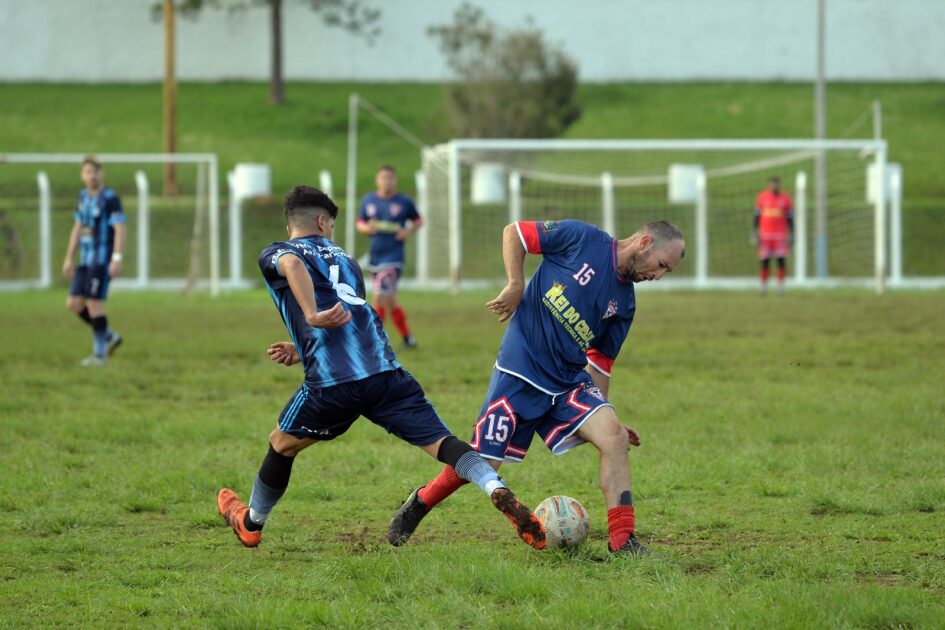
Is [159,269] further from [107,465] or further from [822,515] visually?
[822,515]

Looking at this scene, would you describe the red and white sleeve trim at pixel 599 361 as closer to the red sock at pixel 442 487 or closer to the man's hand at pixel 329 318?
the red sock at pixel 442 487

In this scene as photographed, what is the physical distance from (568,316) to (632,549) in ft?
A: 3.25

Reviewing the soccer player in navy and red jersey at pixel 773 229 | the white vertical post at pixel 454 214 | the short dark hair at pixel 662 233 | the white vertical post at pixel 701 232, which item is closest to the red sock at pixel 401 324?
the short dark hair at pixel 662 233

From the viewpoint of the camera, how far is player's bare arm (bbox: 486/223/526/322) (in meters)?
5.29

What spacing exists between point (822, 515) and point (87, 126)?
41.0m

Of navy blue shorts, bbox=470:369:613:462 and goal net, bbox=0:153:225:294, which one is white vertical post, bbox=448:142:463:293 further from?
navy blue shorts, bbox=470:369:613:462

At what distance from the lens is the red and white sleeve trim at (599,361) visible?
5.59m

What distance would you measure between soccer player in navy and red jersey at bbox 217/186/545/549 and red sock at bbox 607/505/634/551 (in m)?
0.52

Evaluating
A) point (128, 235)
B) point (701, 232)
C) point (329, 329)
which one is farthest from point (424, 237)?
point (329, 329)

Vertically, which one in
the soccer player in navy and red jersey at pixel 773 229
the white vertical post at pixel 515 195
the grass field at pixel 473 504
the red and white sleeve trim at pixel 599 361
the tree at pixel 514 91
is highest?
the tree at pixel 514 91

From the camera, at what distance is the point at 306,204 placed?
530 cm

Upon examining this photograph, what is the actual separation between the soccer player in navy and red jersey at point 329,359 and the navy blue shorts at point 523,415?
142 mm

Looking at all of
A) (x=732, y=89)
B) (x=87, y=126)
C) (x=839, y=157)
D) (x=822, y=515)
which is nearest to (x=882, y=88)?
(x=732, y=89)

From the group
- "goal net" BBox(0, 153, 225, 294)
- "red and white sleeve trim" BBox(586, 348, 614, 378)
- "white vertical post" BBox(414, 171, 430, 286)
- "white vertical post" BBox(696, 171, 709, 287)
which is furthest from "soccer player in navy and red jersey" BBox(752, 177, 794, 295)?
"red and white sleeve trim" BBox(586, 348, 614, 378)
